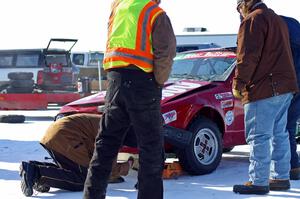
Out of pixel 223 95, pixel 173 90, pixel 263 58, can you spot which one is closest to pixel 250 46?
pixel 263 58

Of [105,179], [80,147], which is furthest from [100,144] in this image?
[80,147]

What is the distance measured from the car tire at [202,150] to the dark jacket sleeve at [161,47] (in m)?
2.15

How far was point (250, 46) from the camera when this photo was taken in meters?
5.11

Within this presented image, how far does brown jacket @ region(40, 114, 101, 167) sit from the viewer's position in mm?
5680

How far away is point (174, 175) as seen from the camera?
6.42 meters

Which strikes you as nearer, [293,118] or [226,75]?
[293,118]

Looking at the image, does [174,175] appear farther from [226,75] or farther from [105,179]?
[105,179]

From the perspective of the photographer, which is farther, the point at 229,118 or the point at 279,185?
the point at 229,118

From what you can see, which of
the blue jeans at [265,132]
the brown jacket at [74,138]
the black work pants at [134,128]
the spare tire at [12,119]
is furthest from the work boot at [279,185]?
the spare tire at [12,119]

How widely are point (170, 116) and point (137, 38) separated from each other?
2.11 metres

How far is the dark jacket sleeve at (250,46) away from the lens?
5.11 m

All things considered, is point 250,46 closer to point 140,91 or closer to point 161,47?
point 161,47

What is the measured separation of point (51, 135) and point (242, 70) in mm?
1968

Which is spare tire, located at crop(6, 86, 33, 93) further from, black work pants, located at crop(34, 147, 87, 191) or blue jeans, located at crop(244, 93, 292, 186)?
blue jeans, located at crop(244, 93, 292, 186)
